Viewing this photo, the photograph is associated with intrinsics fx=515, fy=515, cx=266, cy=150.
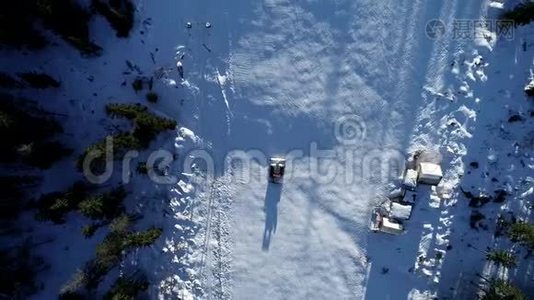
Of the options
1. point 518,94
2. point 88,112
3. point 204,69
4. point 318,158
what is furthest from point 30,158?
point 518,94

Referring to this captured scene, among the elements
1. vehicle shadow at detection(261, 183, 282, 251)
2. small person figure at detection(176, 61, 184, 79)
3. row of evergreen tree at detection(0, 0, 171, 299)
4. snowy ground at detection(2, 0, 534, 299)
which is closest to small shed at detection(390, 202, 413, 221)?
snowy ground at detection(2, 0, 534, 299)

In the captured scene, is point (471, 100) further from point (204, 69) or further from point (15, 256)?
point (15, 256)

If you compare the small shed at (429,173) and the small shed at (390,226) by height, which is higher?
the small shed at (429,173)

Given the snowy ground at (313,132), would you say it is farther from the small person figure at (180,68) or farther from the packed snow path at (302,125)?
the small person figure at (180,68)

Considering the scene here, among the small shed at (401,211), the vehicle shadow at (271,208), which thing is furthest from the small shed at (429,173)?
the vehicle shadow at (271,208)

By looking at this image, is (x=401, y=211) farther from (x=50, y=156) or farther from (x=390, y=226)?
(x=50, y=156)

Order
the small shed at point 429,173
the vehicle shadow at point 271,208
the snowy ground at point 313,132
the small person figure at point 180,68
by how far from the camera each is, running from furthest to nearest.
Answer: the vehicle shadow at point 271,208
the small person figure at point 180,68
the snowy ground at point 313,132
the small shed at point 429,173

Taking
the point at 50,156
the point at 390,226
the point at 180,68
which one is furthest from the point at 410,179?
the point at 50,156

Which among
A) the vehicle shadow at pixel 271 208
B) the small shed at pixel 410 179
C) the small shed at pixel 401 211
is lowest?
the vehicle shadow at pixel 271 208
